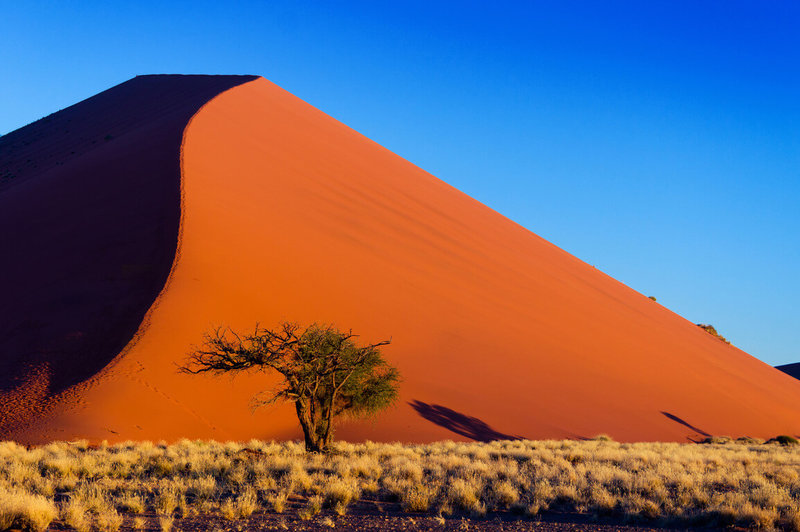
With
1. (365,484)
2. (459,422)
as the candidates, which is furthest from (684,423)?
(365,484)

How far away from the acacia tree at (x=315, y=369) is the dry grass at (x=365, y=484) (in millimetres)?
925

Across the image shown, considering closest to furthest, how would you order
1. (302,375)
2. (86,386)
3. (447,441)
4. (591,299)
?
(302,375) < (86,386) < (447,441) < (591,299)

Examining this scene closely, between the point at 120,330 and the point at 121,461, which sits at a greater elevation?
the point at 120,330

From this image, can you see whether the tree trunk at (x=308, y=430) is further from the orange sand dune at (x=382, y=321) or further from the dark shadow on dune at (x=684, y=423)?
the dark shadow on dune at (x=684, y=423)

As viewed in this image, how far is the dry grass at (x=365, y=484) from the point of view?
7.93 meters

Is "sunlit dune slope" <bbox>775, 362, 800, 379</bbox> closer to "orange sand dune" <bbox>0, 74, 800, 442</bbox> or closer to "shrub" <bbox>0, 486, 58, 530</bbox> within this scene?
"orange sand dune" <bbox>0, 74, 800, 442</bbox>

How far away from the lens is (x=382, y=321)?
23.1m

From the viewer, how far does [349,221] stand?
29734mm

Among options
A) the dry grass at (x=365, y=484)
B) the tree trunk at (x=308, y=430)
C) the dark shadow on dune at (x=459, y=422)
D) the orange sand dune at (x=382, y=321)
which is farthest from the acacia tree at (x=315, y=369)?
the dark shadow on dune at (x=459, y=422)

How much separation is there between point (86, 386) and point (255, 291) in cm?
639

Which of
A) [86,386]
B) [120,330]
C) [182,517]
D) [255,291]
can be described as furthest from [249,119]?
[182,517]

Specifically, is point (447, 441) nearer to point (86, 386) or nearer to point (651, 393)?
point (86, 386)

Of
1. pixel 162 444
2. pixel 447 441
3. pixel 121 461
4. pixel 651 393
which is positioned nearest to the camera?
pixel 121 461

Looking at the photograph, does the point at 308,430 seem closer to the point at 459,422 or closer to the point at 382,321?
the point at 459,422
